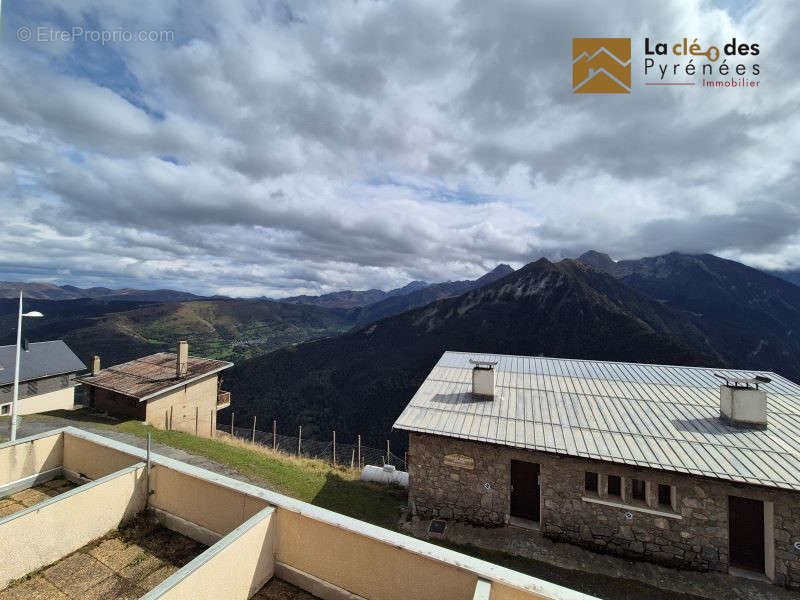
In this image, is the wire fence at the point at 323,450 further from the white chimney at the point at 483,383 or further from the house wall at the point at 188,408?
the white chimney at the point at 483,383

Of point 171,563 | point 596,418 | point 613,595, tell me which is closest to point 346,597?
point 171,563

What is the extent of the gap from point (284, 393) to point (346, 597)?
92034 millimetres

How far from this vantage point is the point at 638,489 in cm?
993

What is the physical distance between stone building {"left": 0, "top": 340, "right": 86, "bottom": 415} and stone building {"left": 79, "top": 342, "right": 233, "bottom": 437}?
10.9 metres

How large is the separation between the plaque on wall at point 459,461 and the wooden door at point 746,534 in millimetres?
6803

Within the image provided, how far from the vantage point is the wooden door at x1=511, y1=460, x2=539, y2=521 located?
10.9 meters

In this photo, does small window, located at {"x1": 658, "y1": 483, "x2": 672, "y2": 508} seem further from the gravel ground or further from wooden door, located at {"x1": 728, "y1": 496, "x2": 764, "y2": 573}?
the gravel ground

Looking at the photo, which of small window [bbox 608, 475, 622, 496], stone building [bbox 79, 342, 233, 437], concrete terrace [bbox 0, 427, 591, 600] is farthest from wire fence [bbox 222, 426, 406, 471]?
concrete terrace [bbox 0, 427, 591, 600]

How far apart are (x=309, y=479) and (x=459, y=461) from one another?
6.44 m

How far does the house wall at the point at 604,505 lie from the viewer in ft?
28.6

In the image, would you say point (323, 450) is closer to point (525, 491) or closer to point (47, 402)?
point (525, 491)

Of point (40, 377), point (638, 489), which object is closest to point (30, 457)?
point (638, 489)

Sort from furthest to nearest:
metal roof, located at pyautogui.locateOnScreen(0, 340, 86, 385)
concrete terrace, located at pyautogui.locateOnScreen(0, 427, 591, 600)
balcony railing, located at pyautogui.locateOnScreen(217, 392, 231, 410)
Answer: metal roof, located at pyautogui.locateOnScreen(0, 340, 86, 385) → balcony railing, located at pyautogui.locateOnScreen(217, 392, 231, 410) → concrete terrace, located at pyautogui.locateOnScreen(0, 427, 591, 600)

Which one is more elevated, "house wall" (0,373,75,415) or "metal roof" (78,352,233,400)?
"metal roof" (78,352,233,400)
